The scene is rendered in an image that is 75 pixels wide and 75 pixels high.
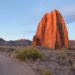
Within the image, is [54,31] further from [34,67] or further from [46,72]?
[46,72]

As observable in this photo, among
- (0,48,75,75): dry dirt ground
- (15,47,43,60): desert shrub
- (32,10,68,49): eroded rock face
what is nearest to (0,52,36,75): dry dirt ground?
(0,48,75,75): dry dirt ground

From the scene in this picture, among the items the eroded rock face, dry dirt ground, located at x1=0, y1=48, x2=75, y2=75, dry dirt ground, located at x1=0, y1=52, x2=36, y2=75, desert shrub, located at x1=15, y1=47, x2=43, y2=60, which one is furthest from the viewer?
the eroded rock face

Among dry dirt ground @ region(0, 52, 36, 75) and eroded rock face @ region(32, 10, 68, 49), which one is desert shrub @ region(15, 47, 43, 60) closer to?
dry dirt ground @ region(0, 52, 36, 75)

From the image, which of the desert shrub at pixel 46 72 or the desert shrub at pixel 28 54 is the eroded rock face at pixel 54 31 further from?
the desert shrub at pixel 46 72

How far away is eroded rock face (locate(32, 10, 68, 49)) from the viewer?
281 ft

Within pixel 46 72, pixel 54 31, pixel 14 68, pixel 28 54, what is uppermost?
pixel 54 31

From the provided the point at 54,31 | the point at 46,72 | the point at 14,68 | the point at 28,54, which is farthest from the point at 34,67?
the point at 54,31

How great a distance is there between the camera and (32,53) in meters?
31.6

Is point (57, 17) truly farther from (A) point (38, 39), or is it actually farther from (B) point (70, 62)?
(B) point (70, 62)

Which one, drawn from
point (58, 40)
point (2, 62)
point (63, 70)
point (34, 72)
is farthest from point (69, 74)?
point (58, 40)

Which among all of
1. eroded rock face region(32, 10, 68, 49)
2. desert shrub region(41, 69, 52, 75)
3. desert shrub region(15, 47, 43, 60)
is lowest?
desert shrub region(41, 69, 52, 75)

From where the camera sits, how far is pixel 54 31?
86.6 m

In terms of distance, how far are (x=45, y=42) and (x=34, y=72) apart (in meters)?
62.6

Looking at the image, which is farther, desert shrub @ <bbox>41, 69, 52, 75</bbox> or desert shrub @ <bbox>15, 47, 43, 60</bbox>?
desert shrub @ <bbox>15, 47, 43, 60</bbox>
